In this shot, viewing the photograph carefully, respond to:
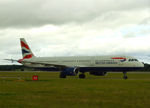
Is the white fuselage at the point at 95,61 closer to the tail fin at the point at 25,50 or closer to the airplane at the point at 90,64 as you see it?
the airplane at the point at 90,64

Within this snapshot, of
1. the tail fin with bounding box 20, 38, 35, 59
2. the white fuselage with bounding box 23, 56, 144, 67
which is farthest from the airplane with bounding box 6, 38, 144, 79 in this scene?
the tail fin with bounding box 20, 38, 35, 59

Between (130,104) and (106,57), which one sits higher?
(106,57)

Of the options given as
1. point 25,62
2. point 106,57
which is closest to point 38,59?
point 25,62

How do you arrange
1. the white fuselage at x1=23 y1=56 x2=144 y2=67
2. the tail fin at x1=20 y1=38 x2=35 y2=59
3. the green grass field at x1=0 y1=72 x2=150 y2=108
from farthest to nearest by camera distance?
the tail fin at x1=20 y1=38 x2=35 y2=59 < the white fuselage at x1=23 y1=56 x2=144 y2=67 < the green grass field at x1=0 y1=72 x2=150 y2=108

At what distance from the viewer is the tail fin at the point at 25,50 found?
194 ft

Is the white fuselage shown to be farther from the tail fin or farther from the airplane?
the tail fin

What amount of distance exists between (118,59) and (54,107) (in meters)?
33.6

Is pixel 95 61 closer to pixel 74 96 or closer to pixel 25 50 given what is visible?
pixel 25 50

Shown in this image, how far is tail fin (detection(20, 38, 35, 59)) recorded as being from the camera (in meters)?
59.1

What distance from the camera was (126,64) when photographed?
44.1 meters

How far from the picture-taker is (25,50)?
59.2 m

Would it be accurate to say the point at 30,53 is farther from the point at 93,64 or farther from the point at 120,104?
the point at 120,104

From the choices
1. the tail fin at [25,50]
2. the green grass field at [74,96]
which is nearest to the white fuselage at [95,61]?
the tail fin at [25,50]

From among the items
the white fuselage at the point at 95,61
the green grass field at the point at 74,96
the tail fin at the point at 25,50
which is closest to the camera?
the green grass field at the point at 74,96
